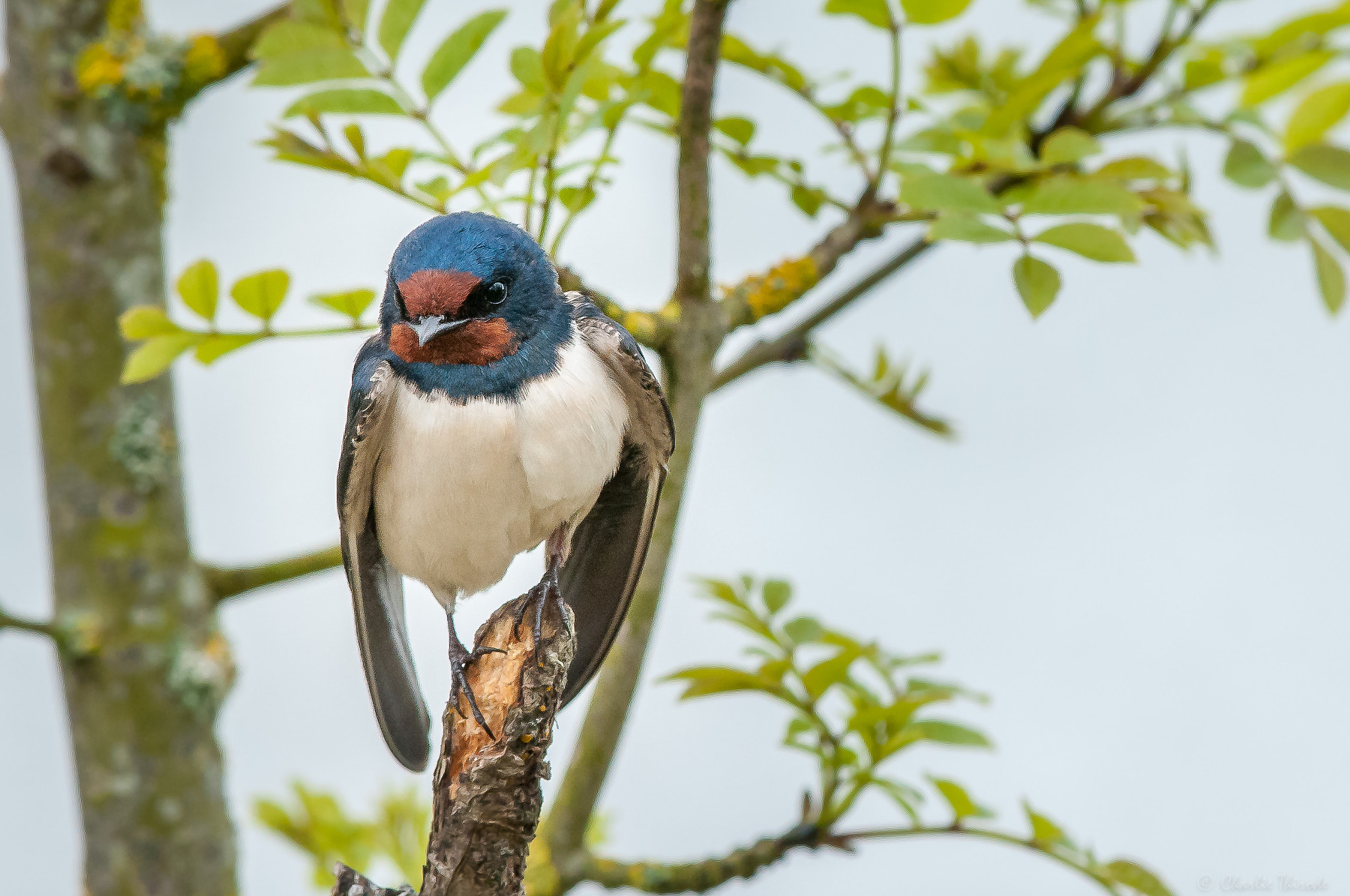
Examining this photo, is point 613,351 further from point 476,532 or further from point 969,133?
point 969,133

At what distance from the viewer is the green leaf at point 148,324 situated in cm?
82

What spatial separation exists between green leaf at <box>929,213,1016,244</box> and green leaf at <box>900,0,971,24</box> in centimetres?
18

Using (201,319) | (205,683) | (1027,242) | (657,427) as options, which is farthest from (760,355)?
(205,683)

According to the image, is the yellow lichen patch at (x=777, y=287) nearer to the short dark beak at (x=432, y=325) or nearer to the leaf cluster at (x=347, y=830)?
the short dark beak at (x=432, y=325)

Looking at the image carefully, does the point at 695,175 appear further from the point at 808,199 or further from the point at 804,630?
the point at 804,630

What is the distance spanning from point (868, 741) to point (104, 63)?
47.3 inches

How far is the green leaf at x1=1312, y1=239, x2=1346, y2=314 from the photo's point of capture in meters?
0.85

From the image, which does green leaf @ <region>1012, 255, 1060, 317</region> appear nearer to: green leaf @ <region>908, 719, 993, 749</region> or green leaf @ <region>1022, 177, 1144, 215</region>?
green leaf @ <region>1022, 177, 1144, 215</region>

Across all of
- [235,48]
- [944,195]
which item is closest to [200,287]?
[944,195]

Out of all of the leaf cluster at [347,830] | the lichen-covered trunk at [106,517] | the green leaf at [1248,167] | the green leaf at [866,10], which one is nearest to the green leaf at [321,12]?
the green leaf at [866,10]

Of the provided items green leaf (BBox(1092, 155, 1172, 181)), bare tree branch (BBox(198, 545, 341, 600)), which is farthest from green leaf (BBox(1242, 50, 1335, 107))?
bare tree branch (BBox(198, 545, 341, 600))

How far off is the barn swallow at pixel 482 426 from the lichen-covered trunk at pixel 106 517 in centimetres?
69

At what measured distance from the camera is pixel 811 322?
3.71 ft

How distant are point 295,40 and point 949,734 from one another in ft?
2.39
